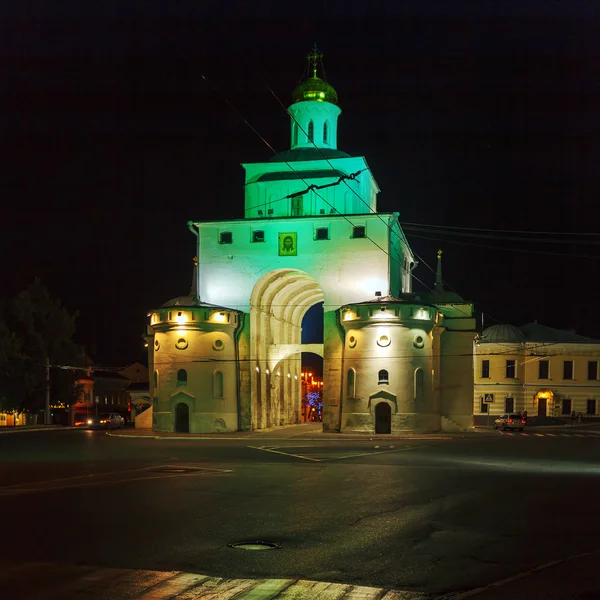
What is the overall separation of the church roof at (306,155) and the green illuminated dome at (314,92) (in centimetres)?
374

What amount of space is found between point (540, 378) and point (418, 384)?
26149 mm

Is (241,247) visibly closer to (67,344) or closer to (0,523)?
(67,344)

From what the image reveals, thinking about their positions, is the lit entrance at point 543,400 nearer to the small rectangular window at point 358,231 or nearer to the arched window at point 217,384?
the small rectangular window at point 358,231

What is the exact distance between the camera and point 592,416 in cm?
6619

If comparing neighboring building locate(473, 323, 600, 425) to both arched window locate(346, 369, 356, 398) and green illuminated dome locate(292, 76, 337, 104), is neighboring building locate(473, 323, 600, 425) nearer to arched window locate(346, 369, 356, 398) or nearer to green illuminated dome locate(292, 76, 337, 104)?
arched window locate(346, 369, 356, 398)

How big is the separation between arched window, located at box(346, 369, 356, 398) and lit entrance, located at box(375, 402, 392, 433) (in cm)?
162

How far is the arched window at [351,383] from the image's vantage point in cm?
4508

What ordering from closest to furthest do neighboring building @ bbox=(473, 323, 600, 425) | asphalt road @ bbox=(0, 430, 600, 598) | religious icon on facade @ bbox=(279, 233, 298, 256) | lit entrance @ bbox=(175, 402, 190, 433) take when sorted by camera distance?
asphalt road @ bbox=(0, 430, 600, 598), lit entrance @ bbox=(175, 402, 190, 433), religious icon on facade @ bbox=(279, 233, 298, 256), neighboring building @ bbox=(473, 323, 600, 425)

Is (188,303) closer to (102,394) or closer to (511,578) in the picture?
(102,394)


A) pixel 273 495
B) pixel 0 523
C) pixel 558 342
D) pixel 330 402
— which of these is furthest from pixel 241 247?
pixel 0 523

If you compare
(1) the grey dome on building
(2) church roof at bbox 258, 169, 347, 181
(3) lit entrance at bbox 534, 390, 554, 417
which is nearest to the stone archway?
(2) church roof at bbox 258, 169, 347, 181

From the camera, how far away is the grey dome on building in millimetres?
68812

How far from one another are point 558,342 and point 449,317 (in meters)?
18.6

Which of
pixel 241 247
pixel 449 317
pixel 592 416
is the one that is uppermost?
pixel 241 247
